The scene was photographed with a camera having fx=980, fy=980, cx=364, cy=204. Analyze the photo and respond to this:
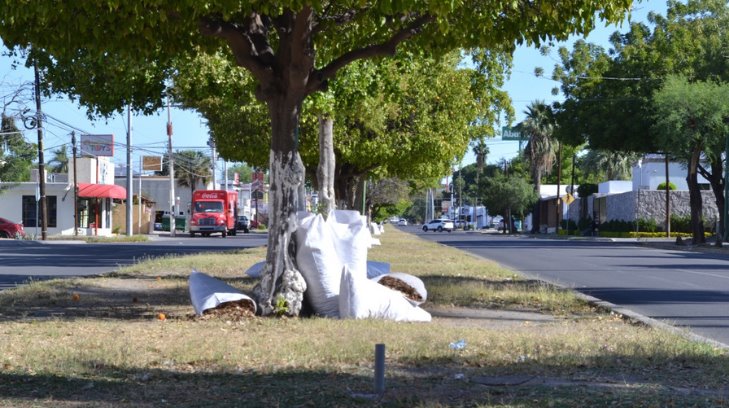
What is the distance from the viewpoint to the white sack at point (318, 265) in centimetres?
1129

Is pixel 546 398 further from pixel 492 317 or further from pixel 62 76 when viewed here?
pixel 62 76

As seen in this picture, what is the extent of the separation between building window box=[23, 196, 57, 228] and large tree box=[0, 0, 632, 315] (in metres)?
49.7

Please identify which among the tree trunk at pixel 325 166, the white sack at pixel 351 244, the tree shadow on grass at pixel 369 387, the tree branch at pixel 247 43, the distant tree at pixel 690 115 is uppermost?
the distant tree at pixel 690 115

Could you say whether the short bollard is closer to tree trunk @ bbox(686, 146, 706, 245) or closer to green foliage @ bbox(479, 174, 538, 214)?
tree trunk @ bbox(686, 146, 706, 245)

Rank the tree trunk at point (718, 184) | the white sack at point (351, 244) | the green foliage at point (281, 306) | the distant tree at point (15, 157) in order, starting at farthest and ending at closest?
the distant tree at point (15, 157), the tree trunk at point (718, 184), the white sack at point (351, 244), the green foliage at point (281, 306)

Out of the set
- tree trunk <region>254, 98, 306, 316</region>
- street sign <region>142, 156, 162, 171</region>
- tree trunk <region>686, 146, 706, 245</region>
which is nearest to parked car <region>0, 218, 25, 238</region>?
street sign <region>142, 156, 162, 171</region>

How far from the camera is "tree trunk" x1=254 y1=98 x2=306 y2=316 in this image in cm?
1116

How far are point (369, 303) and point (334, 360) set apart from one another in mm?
2743

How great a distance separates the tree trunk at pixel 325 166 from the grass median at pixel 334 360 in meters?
11.4

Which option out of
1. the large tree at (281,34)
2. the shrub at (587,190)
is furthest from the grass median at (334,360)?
the shrub at (587,190)

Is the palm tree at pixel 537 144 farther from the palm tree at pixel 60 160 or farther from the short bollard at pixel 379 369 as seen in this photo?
the short bollard at pixel 379 369

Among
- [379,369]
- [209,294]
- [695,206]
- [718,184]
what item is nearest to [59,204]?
[695,206]

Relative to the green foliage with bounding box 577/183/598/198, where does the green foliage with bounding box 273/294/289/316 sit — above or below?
below

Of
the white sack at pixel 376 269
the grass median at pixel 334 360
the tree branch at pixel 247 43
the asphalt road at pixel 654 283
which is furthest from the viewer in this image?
the white sack at pixel 376 269
